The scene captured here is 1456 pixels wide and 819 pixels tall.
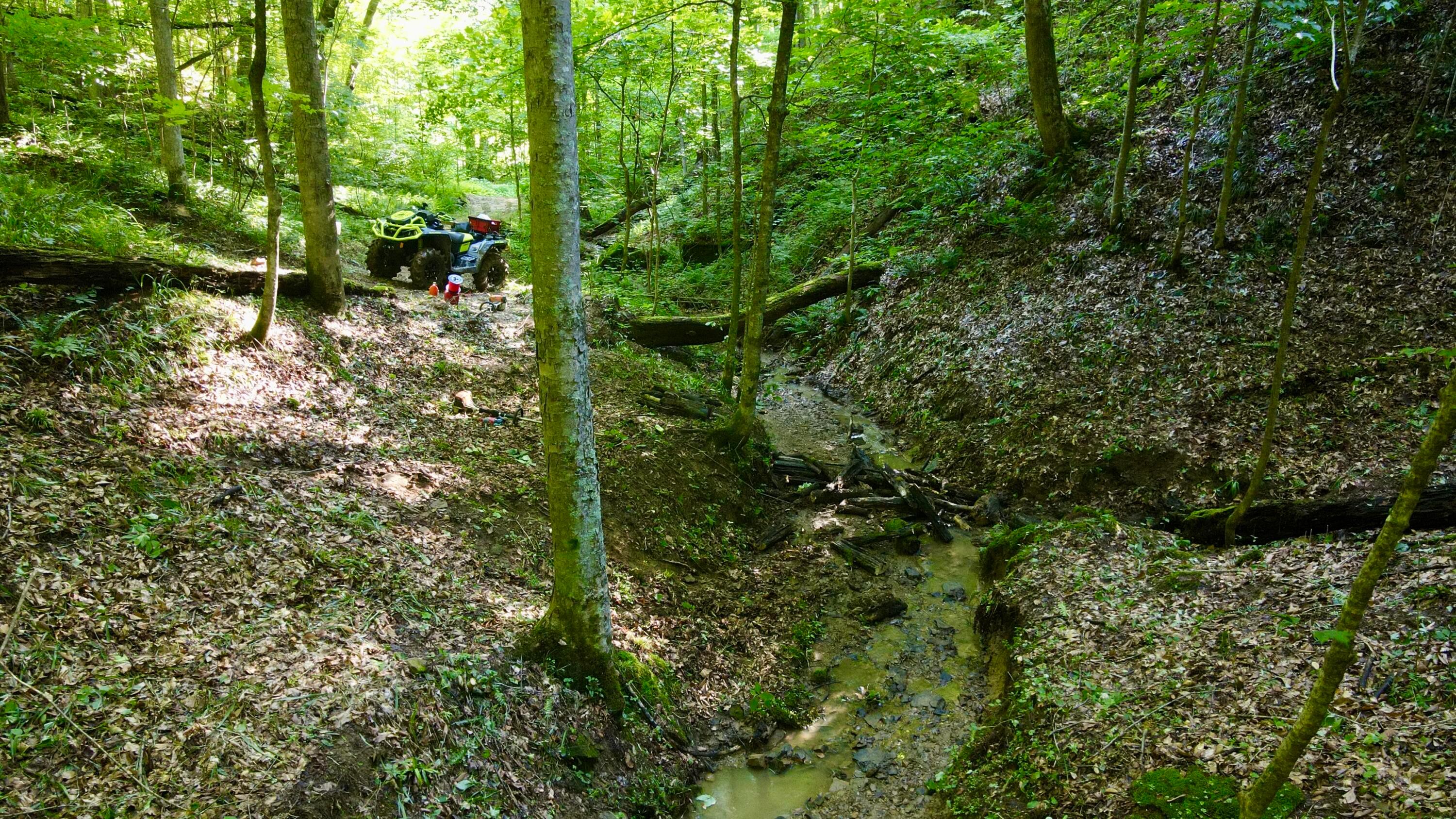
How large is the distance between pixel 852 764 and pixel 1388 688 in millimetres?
3255

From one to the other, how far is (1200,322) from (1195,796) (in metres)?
6.84

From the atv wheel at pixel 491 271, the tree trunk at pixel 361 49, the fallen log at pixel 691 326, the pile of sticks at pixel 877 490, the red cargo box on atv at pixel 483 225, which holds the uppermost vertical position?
the tree trunk at pixel 361 49

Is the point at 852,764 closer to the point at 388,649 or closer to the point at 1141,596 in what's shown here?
the point at 1141,596

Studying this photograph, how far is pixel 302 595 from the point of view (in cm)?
421

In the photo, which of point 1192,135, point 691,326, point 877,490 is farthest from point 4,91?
point 1192,135

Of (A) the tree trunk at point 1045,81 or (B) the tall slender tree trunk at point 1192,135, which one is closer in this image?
(B) the tall slender tree trunk at point 1192,135

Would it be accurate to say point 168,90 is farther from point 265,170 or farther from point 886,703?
point 886,703

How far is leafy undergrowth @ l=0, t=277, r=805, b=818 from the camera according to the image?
10.4ft

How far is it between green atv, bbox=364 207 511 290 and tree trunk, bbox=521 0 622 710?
818 cm

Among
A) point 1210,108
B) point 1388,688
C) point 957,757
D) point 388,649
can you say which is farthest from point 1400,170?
point 388,649

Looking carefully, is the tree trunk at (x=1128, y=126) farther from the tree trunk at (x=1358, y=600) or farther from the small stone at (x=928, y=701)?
the tree trunk at (x=1358, y=600)

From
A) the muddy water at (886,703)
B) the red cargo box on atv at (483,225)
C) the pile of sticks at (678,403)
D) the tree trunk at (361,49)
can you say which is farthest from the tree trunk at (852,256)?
the tree trunk at (361,49)

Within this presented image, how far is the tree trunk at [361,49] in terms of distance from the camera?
1659cm

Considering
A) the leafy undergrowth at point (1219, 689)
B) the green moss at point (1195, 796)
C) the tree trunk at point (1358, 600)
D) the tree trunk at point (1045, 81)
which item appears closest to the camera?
Result: the tree trunk at point (1358, 600)
